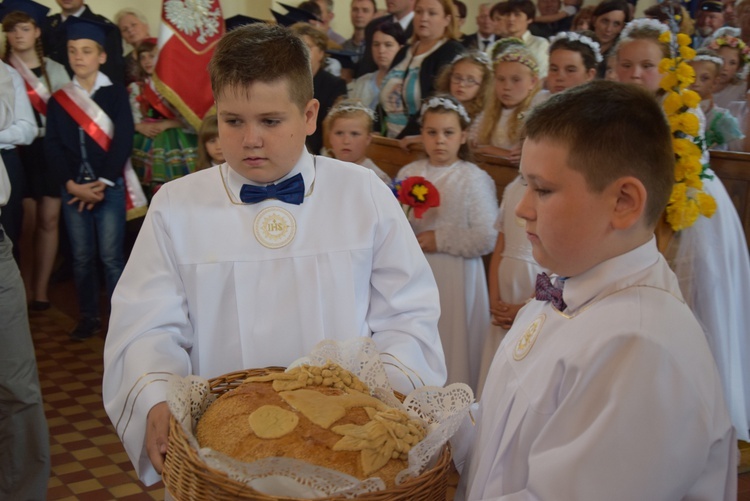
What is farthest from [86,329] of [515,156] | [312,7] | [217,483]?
[217,483]

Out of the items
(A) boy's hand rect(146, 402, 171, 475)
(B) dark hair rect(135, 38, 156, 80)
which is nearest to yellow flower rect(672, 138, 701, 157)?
(A) boy's hand rect(146, 402, 171, 475)

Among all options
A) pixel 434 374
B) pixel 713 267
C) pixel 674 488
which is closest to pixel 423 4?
pixel 713 267

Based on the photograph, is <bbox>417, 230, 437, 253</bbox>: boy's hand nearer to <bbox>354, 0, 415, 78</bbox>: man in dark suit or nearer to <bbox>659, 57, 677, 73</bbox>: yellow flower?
<bbox>659, 57, 677, 73</bbox>: yellow flower

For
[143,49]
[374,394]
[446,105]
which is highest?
[143,49]

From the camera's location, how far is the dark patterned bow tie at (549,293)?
5.58 ft

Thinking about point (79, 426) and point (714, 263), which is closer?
point (714, 263)

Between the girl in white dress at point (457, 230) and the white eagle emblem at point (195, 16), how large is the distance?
257 centimetres

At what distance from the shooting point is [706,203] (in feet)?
12.5

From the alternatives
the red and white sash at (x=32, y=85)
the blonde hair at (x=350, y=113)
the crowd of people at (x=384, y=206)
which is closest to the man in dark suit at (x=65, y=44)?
the crowd of people at (x=384, y=206)

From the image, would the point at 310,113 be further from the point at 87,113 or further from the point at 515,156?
the point at 87,113

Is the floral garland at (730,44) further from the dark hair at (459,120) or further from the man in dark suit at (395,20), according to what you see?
the dark hair at (459,120)

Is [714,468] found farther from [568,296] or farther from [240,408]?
[240,408]

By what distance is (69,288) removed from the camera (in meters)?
7.60

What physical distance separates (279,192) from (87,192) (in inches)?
164
